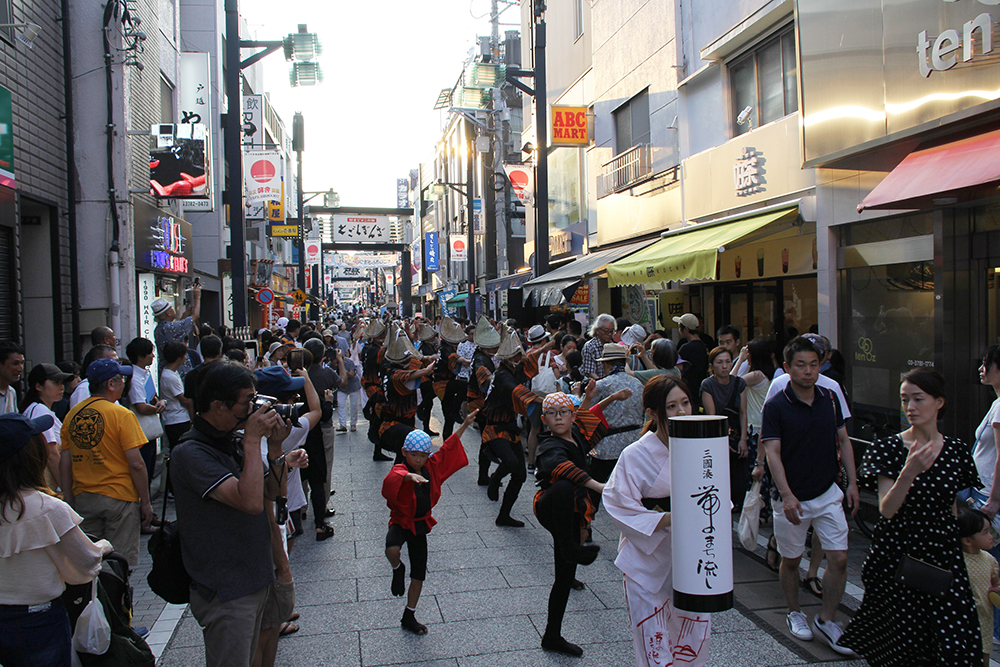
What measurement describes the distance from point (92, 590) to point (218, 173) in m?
21.8

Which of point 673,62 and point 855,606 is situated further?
point 673,62

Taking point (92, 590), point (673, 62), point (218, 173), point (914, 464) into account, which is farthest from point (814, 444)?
point (218, 173)

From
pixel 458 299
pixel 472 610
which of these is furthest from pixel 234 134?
pixel 458 299

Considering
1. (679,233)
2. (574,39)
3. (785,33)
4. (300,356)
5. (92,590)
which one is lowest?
(92,590)

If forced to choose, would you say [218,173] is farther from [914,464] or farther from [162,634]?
[914,464]

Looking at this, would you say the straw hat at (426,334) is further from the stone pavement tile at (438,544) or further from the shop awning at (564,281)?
the stone pavement tile at (438,544)

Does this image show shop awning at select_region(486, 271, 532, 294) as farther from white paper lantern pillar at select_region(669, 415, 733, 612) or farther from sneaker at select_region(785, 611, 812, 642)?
white paper lantern pillar at select_region(669, 415, 733, 612)

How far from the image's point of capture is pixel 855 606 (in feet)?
16.2

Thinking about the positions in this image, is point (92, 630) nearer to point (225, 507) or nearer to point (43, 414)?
point (225, 507)

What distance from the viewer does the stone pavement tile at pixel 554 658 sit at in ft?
13.8

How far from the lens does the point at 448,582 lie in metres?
5.55

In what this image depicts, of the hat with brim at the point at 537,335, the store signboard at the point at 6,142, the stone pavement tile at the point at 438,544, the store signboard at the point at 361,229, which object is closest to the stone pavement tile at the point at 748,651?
the stone pavement tile at the point at 438,544

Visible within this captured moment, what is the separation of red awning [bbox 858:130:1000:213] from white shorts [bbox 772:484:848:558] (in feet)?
9.71

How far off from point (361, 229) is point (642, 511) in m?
50.3
